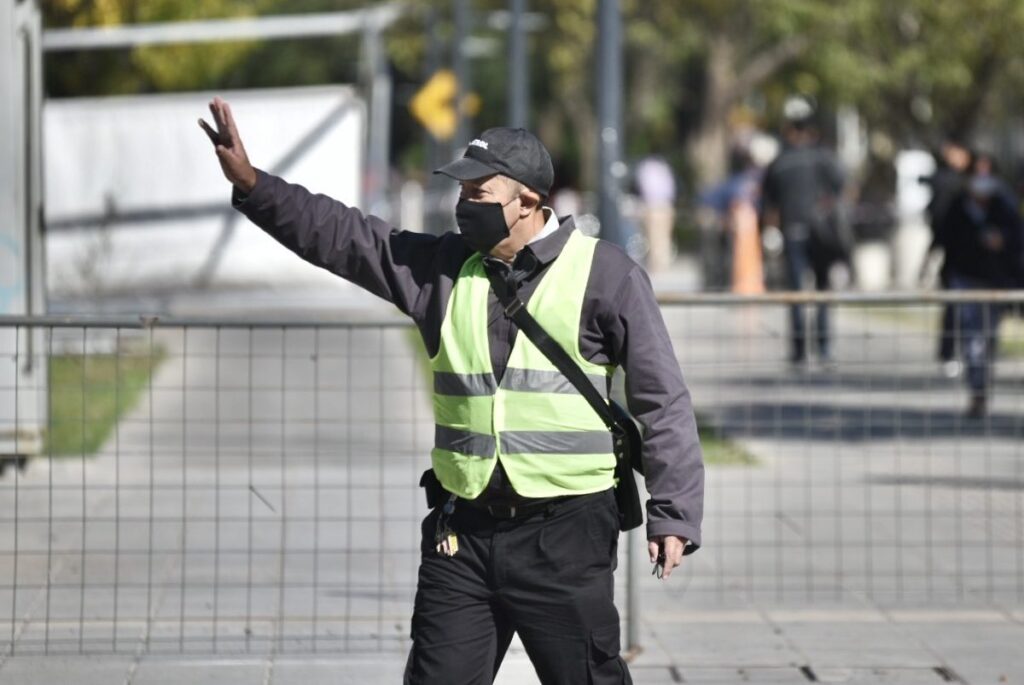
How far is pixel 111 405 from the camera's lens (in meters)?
9.19

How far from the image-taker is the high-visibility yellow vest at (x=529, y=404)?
4.43 metres

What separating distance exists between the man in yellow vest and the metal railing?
1970mm

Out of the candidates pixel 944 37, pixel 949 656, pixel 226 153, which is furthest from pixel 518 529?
pixel 944 37

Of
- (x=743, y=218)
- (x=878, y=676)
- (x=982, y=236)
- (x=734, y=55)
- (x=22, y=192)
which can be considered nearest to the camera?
(x=878, y=676)

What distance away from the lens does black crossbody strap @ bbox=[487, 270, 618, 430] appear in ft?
14.5

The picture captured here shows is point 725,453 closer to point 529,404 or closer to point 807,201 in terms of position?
point 529,404

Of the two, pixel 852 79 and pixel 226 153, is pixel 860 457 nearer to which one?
pixel 226 153

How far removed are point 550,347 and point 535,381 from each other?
0.09 m

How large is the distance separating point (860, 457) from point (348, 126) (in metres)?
9.87

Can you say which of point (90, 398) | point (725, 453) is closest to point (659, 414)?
point (90, 398)

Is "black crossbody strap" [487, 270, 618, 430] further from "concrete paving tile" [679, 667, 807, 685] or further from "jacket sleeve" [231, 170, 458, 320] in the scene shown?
"concrete paving tile" [679, 667, 807, 685]

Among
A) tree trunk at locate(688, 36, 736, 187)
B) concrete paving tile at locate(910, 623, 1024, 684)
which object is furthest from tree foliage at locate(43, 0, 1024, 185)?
concrete paving tile at locate(910, 623, 1024, 684)

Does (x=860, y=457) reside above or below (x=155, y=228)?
below

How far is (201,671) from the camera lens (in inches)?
247
